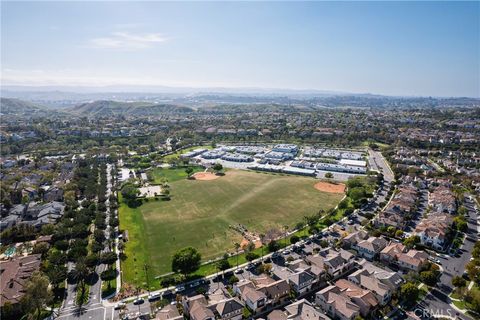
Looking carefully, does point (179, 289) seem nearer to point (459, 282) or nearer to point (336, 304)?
point (336, 304)

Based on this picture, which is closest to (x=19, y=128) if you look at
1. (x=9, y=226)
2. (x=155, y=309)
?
(x=9, y=226)

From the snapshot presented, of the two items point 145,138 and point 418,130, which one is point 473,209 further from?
point 145,138

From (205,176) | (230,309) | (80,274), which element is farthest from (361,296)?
(205,176)

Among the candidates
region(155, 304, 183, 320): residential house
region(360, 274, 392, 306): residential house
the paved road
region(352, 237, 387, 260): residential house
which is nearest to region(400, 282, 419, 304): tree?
region(360, 274, 392, 306): residential house

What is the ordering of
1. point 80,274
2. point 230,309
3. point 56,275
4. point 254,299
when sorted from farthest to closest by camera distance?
1. point 80,274
2. point 56,275
3. point 254,299
4. point 230,309

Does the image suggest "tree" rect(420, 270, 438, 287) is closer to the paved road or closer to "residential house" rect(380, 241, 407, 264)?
"residential house" rect(380, 241, 407, 264)
